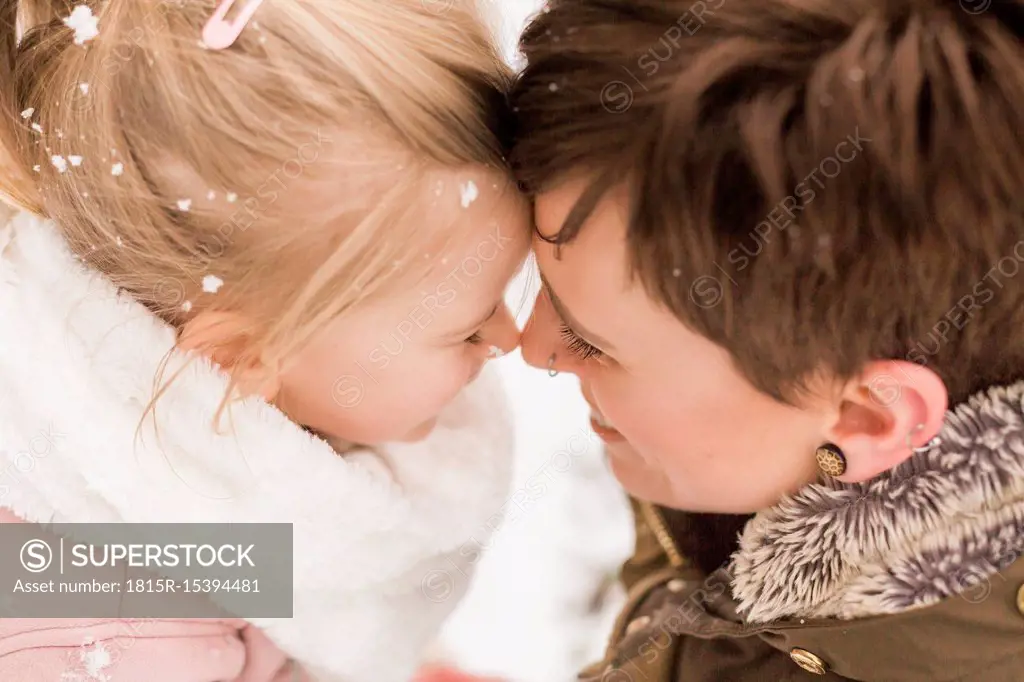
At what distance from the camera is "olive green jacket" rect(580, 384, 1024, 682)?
1.98 ft

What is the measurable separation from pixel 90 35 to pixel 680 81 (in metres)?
0.43

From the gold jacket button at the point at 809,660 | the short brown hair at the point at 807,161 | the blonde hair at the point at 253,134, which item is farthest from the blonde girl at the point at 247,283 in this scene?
the gold jacket button at the point at 809,660

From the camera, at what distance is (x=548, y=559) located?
1223 millimetres

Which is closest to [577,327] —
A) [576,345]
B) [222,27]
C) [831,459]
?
[576,345]

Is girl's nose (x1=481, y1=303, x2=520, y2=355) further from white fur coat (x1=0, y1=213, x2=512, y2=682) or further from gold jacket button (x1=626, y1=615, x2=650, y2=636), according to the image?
gold jacket button (x1=626, y1=615, x2=650, y2=636)

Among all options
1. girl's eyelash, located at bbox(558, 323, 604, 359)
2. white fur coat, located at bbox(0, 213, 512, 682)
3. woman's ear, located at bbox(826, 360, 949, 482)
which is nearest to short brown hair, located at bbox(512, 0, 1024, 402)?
woman's ear, located at bbox(826, 360, 949, 482)

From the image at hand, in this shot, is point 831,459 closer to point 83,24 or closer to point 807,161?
point 807,161

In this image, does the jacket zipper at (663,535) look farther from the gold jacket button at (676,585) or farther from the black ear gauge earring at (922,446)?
the black ear gauge earring at (922,446)

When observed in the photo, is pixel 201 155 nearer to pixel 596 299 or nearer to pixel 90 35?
pixel 90 35

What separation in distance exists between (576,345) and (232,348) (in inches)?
12.2

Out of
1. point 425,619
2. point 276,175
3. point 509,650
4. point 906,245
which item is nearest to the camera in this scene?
point 906,245

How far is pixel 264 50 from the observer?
0.58m

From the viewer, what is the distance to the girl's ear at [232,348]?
2.24ft

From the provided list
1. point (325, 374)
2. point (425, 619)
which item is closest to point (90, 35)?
point (325, 374)
